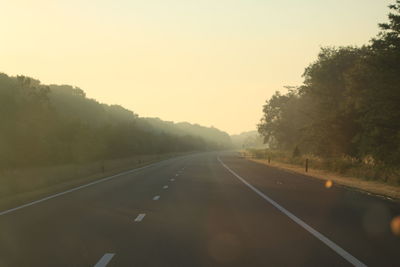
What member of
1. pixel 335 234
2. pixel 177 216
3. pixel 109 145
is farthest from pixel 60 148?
pixel 335 234

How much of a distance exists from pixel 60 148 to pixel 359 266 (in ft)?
183

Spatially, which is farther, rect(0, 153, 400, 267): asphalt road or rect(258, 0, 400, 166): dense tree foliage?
rect(258, 0, 400, 166): dense tree foliage

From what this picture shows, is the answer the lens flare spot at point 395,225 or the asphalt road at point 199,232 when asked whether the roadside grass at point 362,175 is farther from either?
the lens flare spot at point 395,225

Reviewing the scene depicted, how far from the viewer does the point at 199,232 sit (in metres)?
11.9

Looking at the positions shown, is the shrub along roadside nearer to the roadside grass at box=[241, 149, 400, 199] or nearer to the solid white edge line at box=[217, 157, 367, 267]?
the roadside grass at box=[241, 149, 400, 199]

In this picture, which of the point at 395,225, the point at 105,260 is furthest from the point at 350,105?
the point at 105,260

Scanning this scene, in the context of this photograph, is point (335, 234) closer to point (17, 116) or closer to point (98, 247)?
point (98, 247)

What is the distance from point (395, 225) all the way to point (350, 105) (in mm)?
35358

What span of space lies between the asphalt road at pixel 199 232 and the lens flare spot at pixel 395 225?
0.58 ft

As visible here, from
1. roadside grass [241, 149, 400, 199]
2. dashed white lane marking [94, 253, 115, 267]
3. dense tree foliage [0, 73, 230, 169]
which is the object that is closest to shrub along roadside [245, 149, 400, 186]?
roadside grass [241, 149, 400, 199]

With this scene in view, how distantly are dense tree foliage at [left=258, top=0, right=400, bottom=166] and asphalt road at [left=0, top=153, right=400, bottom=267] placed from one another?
10175 mm

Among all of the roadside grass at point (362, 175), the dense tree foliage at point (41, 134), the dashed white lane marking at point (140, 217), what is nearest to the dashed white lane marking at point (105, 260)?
the dashed white lane marking at point (140, 217)

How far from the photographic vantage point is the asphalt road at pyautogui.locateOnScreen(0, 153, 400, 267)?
892 cm

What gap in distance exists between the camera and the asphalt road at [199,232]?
29.3 feet
